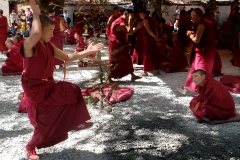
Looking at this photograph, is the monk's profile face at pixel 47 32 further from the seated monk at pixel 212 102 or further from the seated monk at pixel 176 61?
the seated monk at pixel 176 61

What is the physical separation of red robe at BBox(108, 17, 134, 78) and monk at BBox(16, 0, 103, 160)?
8.47 feet

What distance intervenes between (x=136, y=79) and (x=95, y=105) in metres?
1.90

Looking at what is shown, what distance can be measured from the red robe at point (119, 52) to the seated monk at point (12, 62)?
7.78ft

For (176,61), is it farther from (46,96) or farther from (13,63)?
(46,96)

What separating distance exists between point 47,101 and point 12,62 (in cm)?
446

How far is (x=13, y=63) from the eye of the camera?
6.96 metres

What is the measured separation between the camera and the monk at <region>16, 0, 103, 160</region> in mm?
2688

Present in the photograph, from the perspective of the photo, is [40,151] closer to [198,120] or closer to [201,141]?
[201,141]

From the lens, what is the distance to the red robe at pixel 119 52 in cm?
562

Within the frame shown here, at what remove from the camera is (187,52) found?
936 cm

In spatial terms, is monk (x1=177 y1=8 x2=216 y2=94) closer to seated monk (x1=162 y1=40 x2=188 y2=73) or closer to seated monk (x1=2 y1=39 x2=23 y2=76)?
seated monk (x1=162 y1=40 x2=188 y2=73)

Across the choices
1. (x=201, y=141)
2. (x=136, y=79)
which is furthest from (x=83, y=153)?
(x=136, y=79)

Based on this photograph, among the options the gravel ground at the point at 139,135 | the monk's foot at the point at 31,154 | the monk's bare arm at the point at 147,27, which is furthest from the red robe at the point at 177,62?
the monk's foot at the point at 31,154

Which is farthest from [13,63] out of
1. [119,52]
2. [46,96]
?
[46,96]
